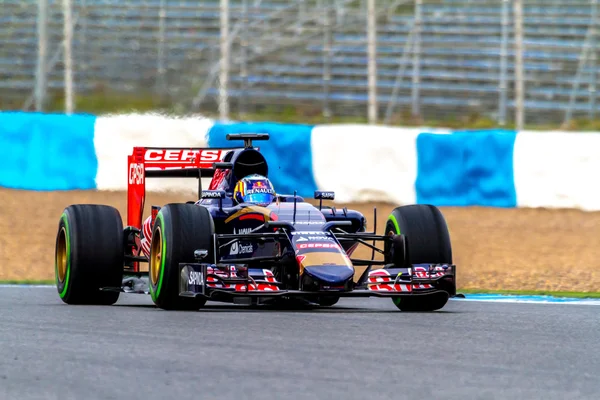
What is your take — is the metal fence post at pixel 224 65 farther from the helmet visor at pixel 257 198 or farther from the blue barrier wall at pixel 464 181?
the helmet visor at pixel 257 198

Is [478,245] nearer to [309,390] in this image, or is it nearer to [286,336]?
[286,336]

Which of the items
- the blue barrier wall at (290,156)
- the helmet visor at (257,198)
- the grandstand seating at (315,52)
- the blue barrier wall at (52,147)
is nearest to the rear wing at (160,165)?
the helmet visor at (257,198)

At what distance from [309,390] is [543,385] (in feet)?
3.37

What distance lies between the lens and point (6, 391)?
5105 millimetres

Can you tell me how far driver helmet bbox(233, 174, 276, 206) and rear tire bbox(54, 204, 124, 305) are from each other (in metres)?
0.98

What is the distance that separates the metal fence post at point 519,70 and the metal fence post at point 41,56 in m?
6.24

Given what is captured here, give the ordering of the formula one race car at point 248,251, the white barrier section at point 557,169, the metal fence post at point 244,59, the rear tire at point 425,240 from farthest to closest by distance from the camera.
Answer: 1. the metal fence post at point 244,59
2. the white barrier section at point 557,169
3. the rear tire at point 425,240
4. the formula one race car at point 248,251

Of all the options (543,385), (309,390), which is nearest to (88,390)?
(309,390)

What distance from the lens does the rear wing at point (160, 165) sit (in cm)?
1122

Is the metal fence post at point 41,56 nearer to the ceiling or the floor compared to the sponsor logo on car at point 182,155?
nearer to the ceiling

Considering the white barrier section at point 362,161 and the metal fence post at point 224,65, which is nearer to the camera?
the white barrier section at point 362,161

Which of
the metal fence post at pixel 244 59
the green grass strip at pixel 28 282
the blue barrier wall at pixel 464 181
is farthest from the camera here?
the metal fence post at pixel 244 59

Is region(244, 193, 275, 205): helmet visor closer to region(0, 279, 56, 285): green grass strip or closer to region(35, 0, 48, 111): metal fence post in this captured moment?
region(0, 279, 56, 285): green grass strip

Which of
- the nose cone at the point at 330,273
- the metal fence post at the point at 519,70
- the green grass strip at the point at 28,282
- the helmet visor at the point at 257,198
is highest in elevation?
the metal fence post at the point at 519,70
